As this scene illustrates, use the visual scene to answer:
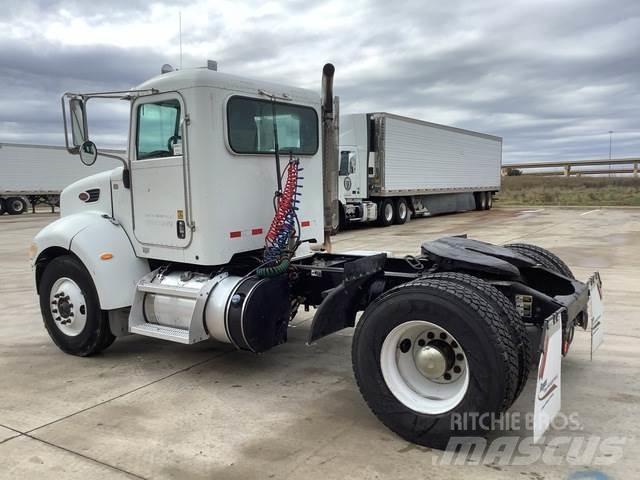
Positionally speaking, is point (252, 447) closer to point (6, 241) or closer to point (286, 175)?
point (286, 175)

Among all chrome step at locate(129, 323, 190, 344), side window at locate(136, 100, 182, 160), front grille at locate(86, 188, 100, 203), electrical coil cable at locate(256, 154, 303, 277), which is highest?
side window at locate(136, 100, 182, 160)

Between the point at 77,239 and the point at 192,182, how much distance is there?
1384 mm

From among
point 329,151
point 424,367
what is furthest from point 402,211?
point 424,367

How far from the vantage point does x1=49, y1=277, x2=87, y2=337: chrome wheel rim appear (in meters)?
5.51

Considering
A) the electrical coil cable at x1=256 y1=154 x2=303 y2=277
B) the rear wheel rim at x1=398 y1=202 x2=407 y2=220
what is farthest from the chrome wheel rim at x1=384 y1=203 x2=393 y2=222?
the electrical coil cable at x1=256 y1=154 x2=303 y2=277

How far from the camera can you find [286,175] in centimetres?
545

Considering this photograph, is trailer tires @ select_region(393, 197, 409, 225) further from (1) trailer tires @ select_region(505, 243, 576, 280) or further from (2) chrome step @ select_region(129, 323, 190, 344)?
(2) chrome step @ select_region(129, 323, 190, 344)

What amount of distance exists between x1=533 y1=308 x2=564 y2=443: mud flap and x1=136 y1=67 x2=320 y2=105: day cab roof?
3.20 m

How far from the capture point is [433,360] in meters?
3.66

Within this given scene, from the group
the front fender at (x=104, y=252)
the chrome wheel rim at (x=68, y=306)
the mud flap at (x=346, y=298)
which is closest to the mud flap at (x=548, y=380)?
the mud flap at (x=346, y=298)

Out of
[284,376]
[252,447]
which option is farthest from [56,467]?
[284,376]

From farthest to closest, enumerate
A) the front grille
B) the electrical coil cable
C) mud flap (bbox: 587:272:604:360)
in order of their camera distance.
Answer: the front grille
the electrical coil cable
mud flap (bbox: 587:272:604:360)

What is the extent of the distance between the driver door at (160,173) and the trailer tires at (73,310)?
0.72 metres

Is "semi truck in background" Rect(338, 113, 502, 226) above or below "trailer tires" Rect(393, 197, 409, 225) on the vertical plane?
above
